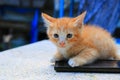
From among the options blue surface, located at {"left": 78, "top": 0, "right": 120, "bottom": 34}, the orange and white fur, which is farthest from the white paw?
blue surface, located at {"left": 78, "top": 0, "right": 120, "bottom": 34}

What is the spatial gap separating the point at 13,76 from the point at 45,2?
181 cm

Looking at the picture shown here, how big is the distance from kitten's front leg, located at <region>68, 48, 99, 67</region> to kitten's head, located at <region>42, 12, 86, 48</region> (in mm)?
55

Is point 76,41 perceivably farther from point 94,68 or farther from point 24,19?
point 24,19

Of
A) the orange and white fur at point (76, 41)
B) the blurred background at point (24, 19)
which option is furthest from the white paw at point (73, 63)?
the blurred background at point (24, 19)

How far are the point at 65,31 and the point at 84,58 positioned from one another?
0.13 m

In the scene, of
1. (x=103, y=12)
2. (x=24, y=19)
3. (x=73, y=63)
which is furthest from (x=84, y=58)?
(x=24, y=19)

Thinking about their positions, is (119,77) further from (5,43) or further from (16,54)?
(5,43)

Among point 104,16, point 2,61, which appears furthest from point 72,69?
point 104,16

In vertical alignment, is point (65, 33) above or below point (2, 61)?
above

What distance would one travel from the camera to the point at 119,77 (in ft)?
3.09

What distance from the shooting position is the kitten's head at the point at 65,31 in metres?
0.98

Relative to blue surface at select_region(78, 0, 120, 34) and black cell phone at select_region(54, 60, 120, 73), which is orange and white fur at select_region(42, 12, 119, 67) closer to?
black cell phone at select_region(54, 60, 120, 73)

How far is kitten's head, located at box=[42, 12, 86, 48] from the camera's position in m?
0.98

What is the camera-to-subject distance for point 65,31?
978 millimetres
